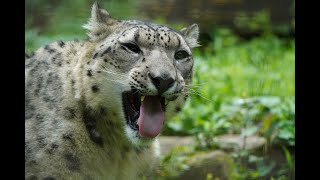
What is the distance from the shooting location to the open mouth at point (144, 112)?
420 cm

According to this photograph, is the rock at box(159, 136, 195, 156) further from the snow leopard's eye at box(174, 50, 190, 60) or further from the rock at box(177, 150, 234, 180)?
the snow leopard's eye at box(174, 50, 190, 60)

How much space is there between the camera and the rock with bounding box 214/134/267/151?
6191 mm

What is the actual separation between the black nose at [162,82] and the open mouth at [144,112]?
17 centimetres

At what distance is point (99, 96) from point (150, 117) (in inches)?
15.3

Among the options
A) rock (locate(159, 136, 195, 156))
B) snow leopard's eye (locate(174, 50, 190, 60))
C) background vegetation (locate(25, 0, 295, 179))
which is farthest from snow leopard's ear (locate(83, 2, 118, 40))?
rock (locate(159, 136, 195, 156))

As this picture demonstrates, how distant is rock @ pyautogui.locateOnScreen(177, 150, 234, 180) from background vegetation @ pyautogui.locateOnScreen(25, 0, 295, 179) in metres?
0.10

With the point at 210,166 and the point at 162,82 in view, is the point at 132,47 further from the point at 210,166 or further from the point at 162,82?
the point at 210,166

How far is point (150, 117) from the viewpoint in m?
4.24

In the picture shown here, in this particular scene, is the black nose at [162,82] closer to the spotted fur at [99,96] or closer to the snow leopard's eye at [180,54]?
the spotted fur at [99,96]

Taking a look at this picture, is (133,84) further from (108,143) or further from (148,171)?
(148,171)

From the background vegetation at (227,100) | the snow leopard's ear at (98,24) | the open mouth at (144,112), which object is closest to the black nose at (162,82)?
the open mouth at (144,112)

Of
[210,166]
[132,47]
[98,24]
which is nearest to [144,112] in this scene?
→ [132,47]
